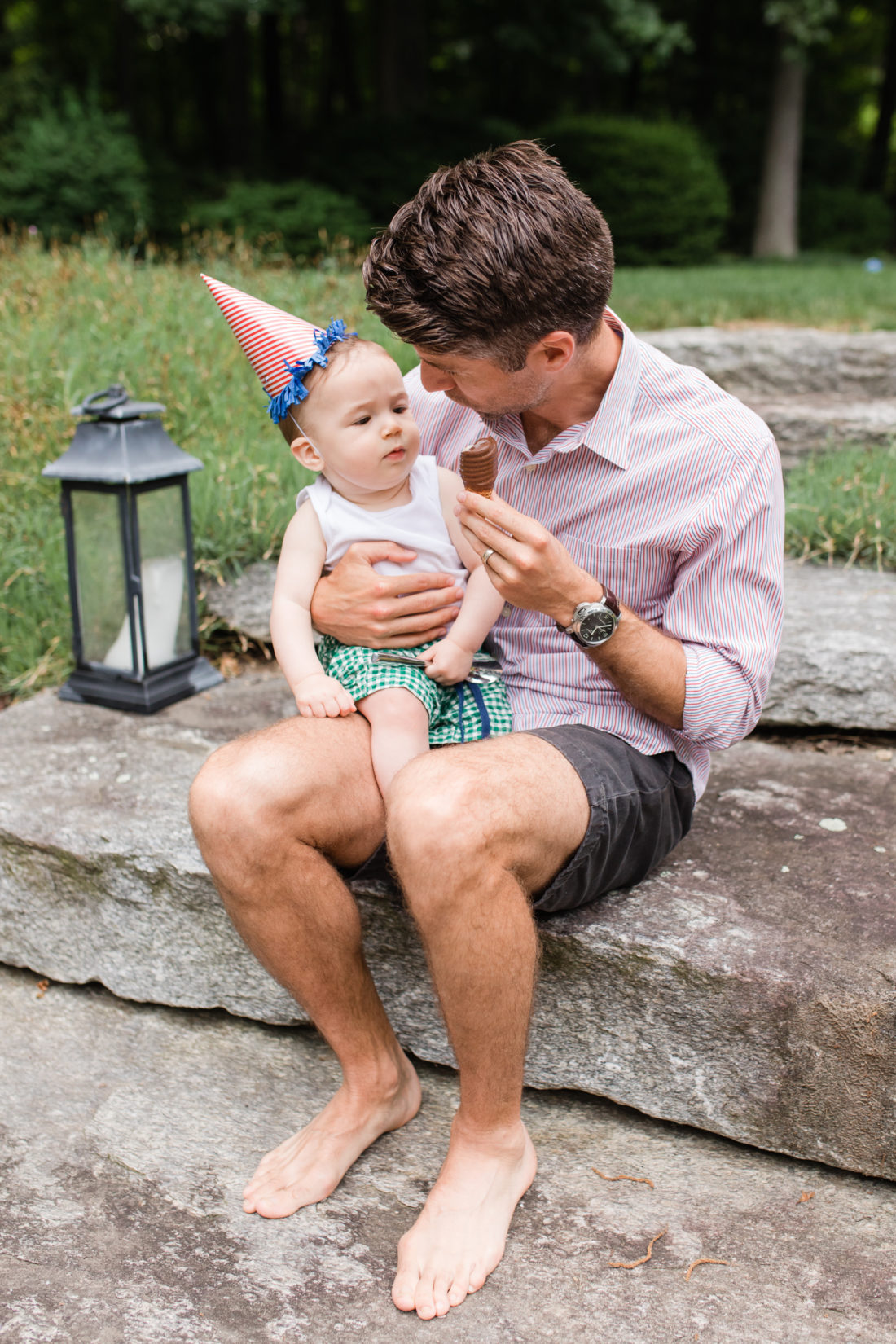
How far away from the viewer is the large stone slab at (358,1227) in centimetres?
164

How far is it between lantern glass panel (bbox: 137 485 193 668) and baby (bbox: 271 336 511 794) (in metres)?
0.85

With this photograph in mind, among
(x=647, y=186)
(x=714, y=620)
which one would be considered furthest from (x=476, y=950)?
(x=647, y=186)

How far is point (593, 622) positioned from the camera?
1820mm

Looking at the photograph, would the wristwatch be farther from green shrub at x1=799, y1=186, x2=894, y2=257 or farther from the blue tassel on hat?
green shrub at x1=799, y1=186, x2=894, y2=257

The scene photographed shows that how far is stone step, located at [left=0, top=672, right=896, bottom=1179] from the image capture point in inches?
74.0

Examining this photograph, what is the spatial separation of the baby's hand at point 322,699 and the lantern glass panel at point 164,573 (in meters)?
1.07

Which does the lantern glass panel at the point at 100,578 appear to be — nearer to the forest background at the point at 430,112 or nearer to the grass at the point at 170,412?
the grass at the point at 170,412

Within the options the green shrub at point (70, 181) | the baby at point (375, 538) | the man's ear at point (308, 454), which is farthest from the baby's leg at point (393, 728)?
the green shrub at point (70, 181)

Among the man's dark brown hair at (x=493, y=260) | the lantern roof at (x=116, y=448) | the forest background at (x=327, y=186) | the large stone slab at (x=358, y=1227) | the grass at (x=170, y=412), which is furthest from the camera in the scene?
the forest background at (x=327, y=186)

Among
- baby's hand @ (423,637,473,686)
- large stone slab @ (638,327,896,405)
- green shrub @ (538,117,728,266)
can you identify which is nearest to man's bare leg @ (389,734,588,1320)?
baby's hand @ (423,637,473,686)

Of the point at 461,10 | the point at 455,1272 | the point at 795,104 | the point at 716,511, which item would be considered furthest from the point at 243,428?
the point at 461,10

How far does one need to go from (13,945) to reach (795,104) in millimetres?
14943

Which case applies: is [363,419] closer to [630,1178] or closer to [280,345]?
[280,345]

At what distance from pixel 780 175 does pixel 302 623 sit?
1457cm
